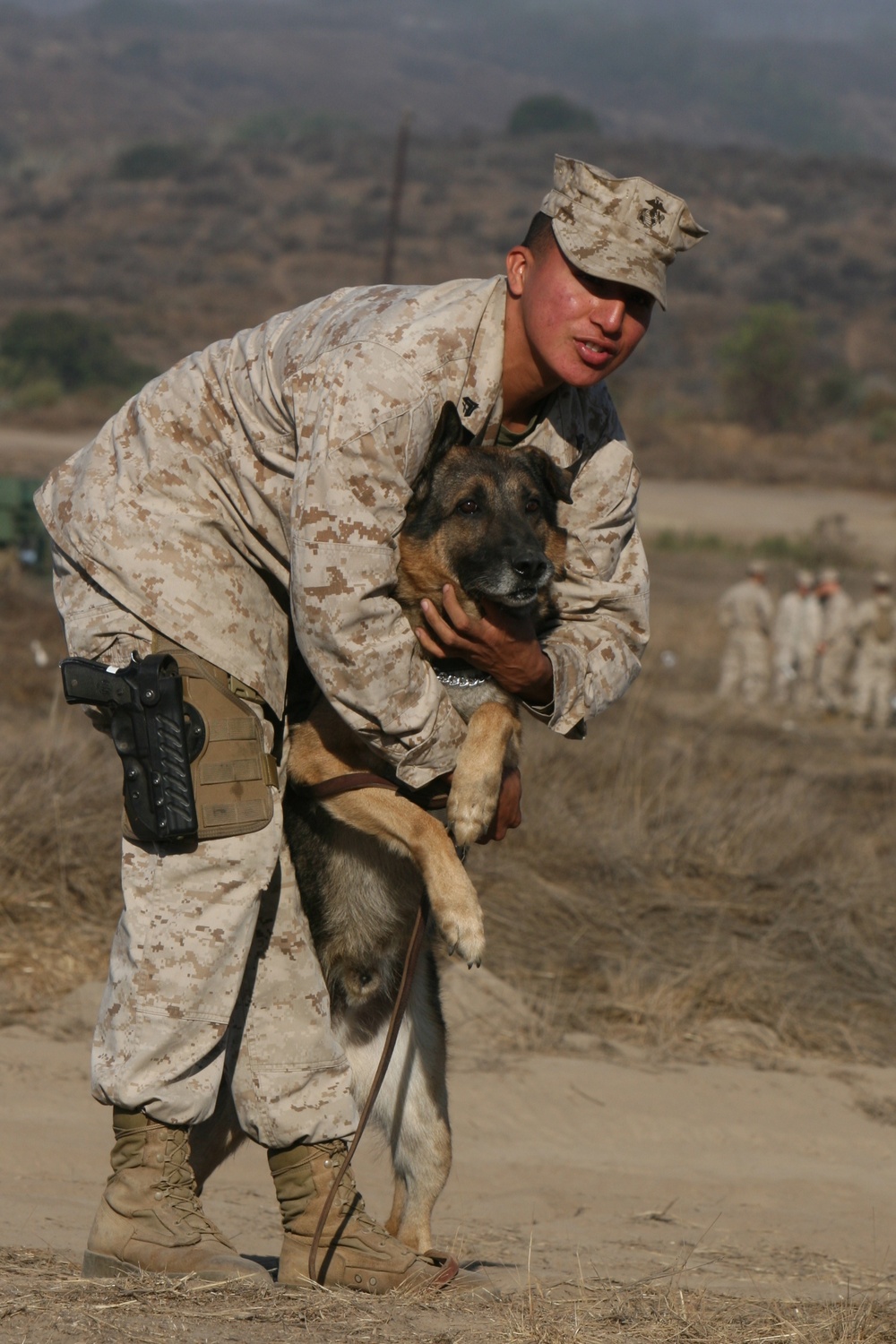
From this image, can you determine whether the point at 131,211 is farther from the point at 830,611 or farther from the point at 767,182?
the point at 830,611

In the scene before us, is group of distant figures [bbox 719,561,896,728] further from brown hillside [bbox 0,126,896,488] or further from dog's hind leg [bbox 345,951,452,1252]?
brown hillside [bbox 0,126,896,488]

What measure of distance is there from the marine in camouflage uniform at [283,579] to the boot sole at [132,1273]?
0.6 inches

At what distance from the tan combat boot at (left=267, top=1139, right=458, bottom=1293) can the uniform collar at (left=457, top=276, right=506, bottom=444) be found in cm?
180

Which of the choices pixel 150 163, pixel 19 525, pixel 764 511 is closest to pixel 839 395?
pixel 764 511

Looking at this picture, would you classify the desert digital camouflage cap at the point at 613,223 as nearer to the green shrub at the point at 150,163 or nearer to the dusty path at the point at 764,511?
the dusty path at the point at 764,511

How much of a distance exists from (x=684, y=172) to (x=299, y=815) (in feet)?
252

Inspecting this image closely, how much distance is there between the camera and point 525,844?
7270 millimetres

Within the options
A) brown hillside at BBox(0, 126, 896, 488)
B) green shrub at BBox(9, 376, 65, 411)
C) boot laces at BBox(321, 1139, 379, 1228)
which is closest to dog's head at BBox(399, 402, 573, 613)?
boot laces at BBox(321, 1139, 379, 1228)

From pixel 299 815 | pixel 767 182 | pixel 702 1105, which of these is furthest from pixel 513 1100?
pixel 767 182

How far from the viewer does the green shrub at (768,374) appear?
158ft

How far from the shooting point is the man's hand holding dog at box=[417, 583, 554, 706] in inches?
144

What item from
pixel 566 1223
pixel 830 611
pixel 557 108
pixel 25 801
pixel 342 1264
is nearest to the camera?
pixel 342 1264

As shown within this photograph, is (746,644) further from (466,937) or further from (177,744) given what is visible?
(177,744)

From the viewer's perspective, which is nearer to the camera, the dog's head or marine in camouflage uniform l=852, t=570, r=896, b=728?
the dog's head
